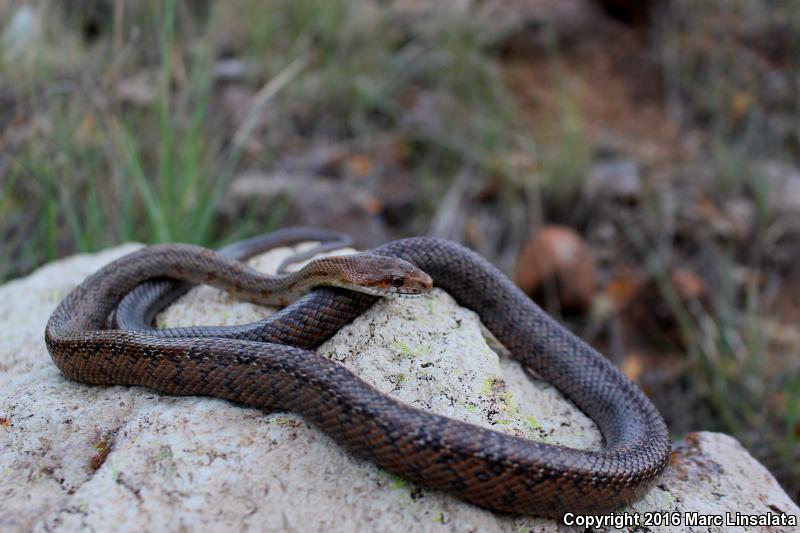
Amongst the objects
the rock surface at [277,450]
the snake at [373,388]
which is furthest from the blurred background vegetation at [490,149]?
the rock surface at [277,450]

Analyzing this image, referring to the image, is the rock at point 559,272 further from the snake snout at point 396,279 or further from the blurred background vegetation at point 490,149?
the snake snout at point 396,279

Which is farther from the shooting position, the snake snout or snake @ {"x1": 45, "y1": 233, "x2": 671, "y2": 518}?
the snake snout

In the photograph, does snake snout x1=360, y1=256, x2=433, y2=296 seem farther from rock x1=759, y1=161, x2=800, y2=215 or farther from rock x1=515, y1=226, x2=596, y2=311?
rock x1=759, y1=161, x2=800, y2=215

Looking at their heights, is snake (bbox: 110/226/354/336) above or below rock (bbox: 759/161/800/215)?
above

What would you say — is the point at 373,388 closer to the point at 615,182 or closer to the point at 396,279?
the point at 396,279

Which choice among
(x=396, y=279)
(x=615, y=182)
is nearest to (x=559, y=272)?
(x=615, y=182)

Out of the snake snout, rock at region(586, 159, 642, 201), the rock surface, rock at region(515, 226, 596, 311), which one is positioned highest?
the snake snout

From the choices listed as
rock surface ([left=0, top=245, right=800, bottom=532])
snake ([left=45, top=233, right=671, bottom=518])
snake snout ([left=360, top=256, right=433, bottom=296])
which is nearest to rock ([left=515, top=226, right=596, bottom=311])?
snake ([left=45, top=233, right=671, bottom=518])

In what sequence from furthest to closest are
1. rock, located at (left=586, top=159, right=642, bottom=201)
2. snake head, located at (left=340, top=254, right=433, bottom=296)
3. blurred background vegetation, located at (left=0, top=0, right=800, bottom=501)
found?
rock, located at (left=586, top=159, right=642, bottom=201) < blurred background vegetation, located at (left=0, top=0, right=800, bottom=501) < snake head, located at (left=340, top=254, right=433, bottom=296)
